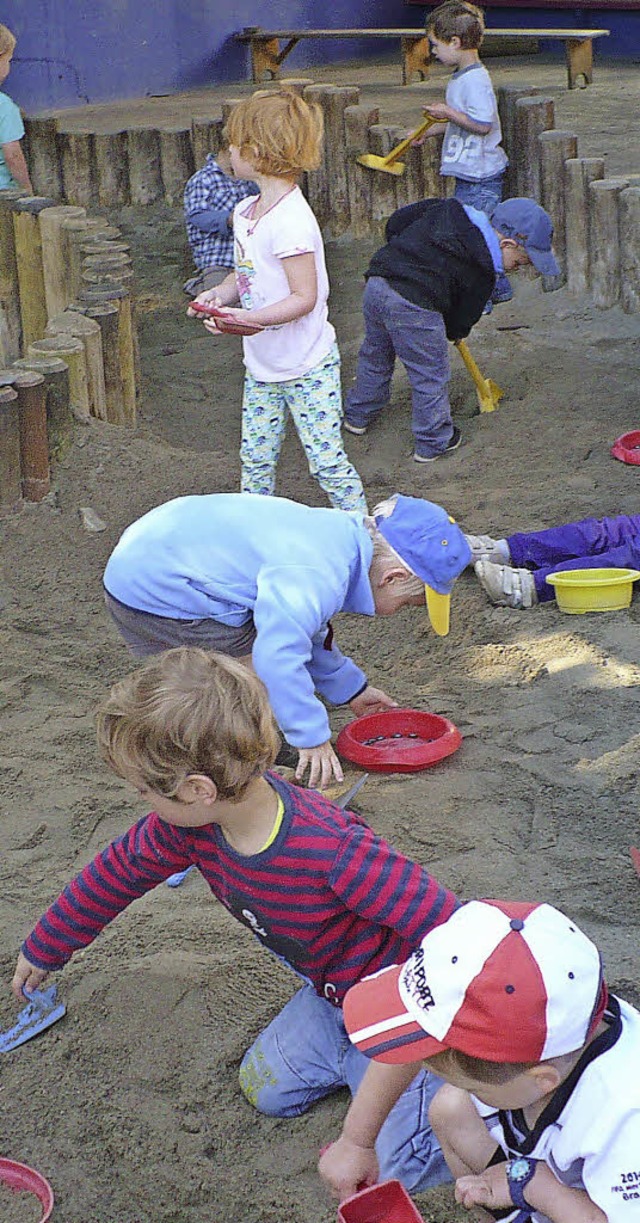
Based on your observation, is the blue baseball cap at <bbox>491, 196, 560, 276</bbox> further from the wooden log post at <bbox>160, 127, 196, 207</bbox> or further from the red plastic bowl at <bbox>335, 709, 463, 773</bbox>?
the wooden log post at <bbox>160, 127, 196, 207</bbox>

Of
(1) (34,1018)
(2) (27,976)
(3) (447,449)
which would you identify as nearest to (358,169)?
(3) (447,449)

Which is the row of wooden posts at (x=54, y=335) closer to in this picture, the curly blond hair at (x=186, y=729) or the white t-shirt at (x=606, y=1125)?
the curly blond hair at (x=186, y=729)

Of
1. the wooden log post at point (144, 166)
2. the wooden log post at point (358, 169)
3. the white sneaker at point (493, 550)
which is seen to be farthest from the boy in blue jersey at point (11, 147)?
the white sneaker at point (493, 550)

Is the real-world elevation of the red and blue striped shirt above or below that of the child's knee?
above

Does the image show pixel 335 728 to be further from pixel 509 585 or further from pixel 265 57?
pixel 265 57

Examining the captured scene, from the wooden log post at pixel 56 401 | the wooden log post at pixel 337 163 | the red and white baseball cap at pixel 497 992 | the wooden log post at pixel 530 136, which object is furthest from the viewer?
the wooden log post at pixel 337 163

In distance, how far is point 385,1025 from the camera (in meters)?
1.55

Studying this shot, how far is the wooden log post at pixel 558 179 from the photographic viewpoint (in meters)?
5.86

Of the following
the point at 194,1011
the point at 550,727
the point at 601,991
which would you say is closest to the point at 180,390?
the point at 550,727

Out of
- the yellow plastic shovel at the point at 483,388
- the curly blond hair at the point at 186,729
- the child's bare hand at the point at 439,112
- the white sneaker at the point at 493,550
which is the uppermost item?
the child's bare hand at the point at 439,112

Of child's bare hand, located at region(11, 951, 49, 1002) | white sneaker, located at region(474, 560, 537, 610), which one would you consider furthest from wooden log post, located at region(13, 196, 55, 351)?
child's bare hand, located at region(11, 951, 49, 1002)

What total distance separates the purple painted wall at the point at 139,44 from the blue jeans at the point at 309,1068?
7100 millimetres

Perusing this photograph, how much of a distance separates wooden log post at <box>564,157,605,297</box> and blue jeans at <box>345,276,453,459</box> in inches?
44.1

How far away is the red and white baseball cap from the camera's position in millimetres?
1443
